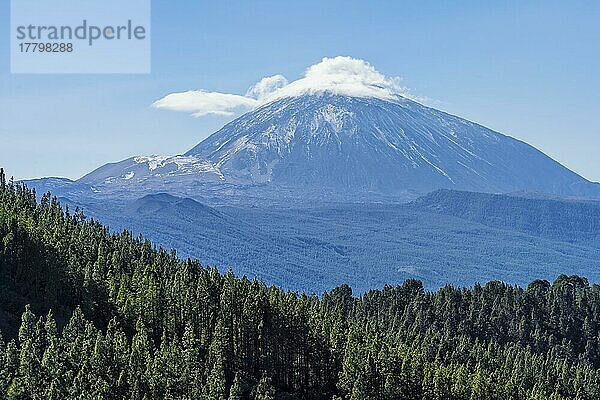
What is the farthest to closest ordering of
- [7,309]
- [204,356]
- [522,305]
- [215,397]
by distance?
[522,305] < [7,309] < [204,356] < [215,397]

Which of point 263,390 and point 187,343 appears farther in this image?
point 187,343

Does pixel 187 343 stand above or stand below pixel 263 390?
above

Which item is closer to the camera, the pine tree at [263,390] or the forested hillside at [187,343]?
the forested hillside at [187,343]

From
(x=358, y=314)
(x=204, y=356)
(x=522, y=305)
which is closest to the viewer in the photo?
(x=204, y=356)

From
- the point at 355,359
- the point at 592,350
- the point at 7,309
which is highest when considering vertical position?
the point at 7,309

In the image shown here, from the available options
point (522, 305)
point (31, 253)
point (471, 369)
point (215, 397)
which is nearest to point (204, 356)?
point (215, 397)

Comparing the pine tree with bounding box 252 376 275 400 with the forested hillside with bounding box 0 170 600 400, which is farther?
the pine tree with bounding box 252 376 275 400

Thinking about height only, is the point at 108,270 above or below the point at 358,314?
above

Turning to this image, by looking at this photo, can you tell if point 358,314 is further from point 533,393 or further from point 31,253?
point 31,253
